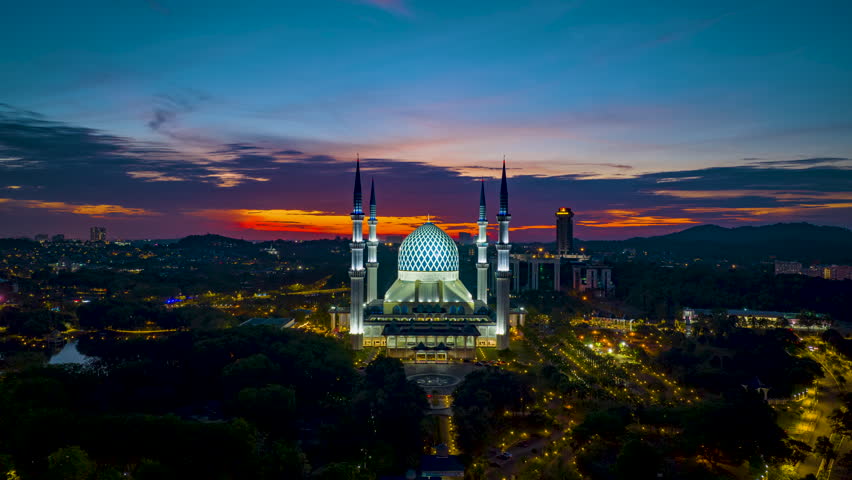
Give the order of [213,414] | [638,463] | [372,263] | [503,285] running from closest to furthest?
[638,463] → [213,414] → [503,285] → [372,263]

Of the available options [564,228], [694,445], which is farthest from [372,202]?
[564,228]

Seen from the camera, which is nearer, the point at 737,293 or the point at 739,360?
the point at 739,360

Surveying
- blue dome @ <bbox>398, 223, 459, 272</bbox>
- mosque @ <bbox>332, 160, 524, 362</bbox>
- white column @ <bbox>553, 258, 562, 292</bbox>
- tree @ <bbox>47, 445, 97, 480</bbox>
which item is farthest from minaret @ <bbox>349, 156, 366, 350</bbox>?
white column @ <bbox>553, 258, 562, 292</bbox>

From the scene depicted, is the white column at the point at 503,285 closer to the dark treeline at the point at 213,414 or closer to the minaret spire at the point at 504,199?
the minaret spire at the point at 504,199

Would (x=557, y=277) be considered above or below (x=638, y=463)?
above

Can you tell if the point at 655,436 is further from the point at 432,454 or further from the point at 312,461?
the point at 312,461

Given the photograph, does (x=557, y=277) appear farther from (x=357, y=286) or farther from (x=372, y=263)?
(x=357, y=286)

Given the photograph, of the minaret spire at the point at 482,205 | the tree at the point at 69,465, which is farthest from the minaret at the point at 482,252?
the tree at the point at 69,465
